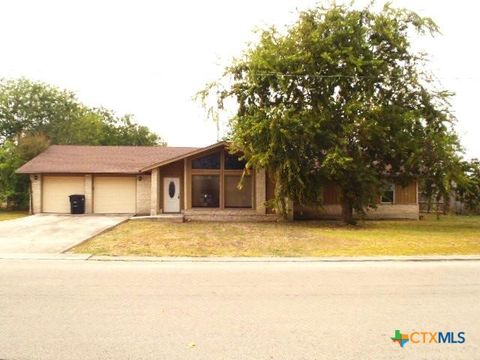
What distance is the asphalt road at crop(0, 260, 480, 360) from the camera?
4184 millimetres

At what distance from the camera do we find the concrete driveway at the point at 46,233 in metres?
11.7

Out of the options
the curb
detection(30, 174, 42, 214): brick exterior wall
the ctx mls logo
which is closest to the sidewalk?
the curb

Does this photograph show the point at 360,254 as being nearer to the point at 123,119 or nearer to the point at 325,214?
the point at 325,214

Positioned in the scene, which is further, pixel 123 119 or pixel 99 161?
pixel 123 119

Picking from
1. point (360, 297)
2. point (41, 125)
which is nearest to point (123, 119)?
point (41, 125)

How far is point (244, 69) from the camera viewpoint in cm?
1923

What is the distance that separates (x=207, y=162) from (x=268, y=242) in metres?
9.17

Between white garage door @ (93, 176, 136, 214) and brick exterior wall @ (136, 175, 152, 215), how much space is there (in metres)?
0.36

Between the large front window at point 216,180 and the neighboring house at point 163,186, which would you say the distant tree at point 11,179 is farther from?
the large front window at point 216,180

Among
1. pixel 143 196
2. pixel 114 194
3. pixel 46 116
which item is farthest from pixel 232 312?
pixel 46 116

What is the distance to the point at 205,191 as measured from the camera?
70.6ft

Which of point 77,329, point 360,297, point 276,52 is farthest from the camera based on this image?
point 276,52

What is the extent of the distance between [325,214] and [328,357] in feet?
68.2

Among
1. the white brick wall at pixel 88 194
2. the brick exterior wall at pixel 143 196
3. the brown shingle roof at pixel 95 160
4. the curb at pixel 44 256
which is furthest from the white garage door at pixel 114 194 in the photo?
the curb at pixel 44 256
